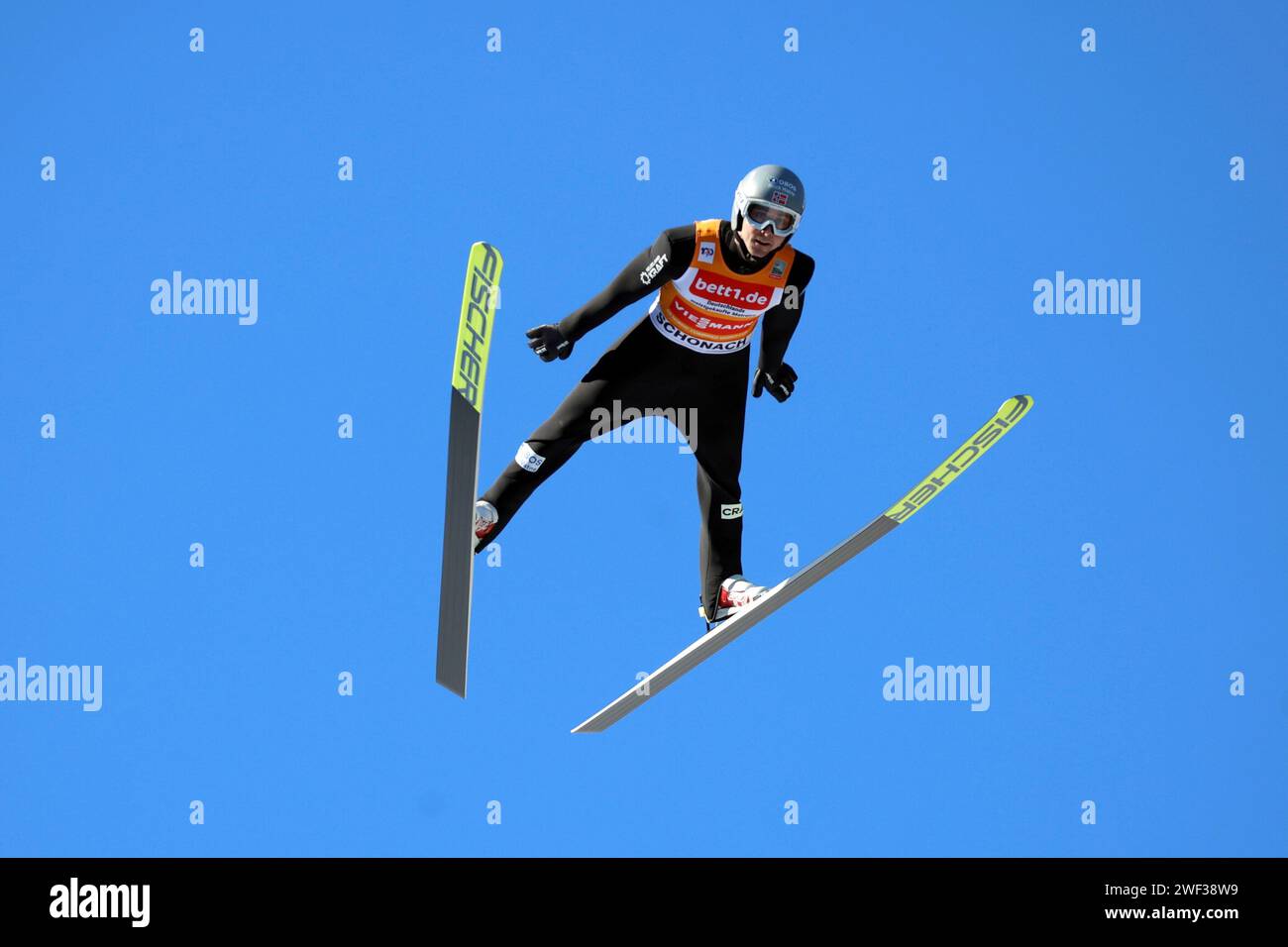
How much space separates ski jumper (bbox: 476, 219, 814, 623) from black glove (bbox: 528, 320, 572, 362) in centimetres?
7

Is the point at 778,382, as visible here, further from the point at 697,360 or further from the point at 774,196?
the point at 774,196

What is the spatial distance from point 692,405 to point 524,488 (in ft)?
3.81

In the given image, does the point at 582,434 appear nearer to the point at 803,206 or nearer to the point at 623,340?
the point at 623,340

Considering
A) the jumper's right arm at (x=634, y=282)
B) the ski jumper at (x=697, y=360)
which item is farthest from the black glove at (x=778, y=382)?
the jumper's right arm at (x=634, y=282)

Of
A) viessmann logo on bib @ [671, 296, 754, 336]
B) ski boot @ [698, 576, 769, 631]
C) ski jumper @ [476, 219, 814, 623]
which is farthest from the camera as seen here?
ski boot @ [698, 576, 769, 631]

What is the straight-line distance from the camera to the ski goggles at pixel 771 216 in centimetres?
1027

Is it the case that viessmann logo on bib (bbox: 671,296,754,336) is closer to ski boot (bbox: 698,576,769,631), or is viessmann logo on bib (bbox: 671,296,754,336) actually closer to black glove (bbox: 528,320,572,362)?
black glove (bbox: 528,320,572,362)

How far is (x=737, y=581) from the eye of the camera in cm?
1121

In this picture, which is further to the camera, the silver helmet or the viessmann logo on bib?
the viessmann logo on bib

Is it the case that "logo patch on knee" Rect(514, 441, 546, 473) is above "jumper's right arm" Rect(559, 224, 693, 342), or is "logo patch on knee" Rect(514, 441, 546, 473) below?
below

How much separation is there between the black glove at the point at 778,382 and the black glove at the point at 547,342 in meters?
1.36

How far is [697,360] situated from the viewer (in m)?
11.0

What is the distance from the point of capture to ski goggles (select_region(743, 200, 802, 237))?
404 inches

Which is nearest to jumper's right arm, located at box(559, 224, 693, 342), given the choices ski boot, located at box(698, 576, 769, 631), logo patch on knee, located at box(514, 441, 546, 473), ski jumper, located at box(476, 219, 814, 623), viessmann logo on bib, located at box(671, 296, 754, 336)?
ski jumper, located at box(476, 219, 814, 623)
